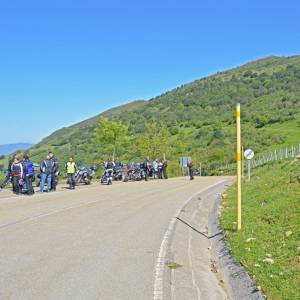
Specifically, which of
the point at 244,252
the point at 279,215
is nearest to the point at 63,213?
the point at 279,215

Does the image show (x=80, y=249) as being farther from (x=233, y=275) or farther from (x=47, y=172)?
(x=47, y=172)

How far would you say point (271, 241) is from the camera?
9.70m

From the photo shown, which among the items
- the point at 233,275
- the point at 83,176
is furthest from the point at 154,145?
the point at 233,275

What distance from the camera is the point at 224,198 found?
2050cm

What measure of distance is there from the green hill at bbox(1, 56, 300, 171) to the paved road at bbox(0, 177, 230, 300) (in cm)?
3924

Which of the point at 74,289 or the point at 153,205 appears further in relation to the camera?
the point at 153,205

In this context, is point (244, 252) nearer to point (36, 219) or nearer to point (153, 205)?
point (36, 219)

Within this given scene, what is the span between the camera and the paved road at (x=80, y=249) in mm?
6965

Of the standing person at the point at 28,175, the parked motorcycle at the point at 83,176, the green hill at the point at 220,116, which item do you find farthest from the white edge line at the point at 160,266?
the green hill at the point at 220,116

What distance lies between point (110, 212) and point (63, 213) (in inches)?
56.5

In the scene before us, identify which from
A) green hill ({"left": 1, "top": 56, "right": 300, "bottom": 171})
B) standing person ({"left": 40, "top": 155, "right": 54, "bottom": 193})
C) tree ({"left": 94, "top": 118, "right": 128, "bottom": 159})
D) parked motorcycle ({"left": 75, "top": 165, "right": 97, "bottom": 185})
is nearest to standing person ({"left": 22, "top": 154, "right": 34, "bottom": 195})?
standing person ({"left": 40, "top": 155, "right": 54, "bottom": 193})

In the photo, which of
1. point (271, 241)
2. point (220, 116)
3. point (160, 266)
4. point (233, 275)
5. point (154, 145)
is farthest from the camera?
point (220, 116)

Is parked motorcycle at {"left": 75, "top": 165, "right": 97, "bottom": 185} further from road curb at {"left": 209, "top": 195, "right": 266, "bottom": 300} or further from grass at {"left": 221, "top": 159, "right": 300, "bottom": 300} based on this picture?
road curb at {"left": 209, "top": 195, "right": 266, "bottom": 300}

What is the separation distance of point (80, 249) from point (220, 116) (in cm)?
7468
